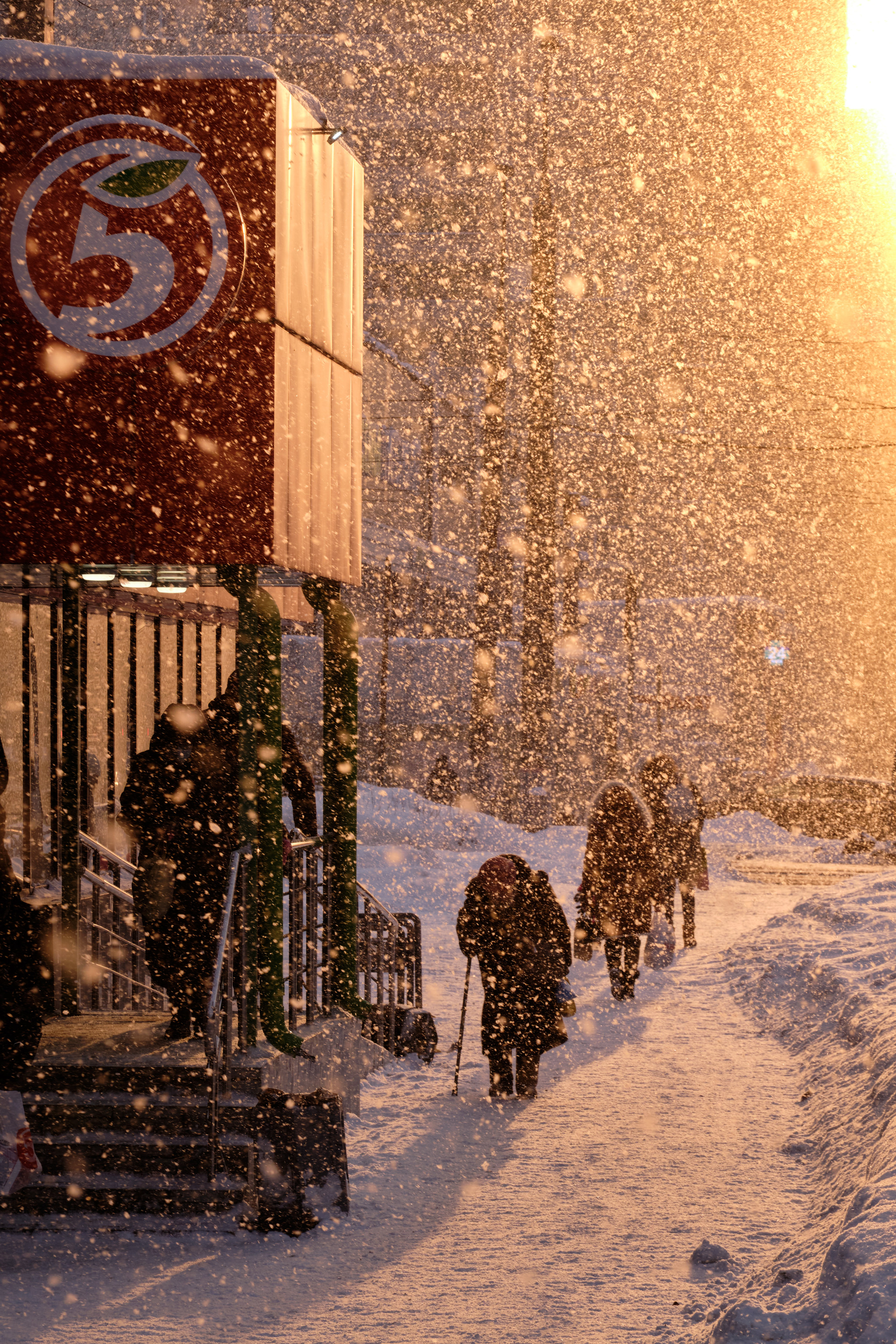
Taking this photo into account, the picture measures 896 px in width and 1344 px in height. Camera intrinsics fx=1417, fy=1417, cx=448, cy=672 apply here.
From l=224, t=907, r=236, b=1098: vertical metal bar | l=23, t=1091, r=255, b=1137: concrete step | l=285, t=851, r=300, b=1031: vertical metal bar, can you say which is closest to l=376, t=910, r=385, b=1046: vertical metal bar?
l=285, t=851, r=300, b=1031: vertical metal bar

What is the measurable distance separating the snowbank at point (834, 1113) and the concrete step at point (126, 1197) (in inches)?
85.4

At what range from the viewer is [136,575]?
836 cm

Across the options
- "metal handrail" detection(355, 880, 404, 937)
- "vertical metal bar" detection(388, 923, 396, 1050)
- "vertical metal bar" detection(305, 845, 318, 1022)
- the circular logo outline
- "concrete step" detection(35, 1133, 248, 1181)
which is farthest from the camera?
"metal handrail" detection(355, 880, 404, 937)

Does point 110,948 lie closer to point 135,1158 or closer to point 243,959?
point 243,959

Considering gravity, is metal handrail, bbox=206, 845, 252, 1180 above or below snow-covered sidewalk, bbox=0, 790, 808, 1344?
above

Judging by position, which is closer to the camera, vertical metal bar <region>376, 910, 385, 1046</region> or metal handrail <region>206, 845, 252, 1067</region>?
metal handrail <region>206, 845, 252, 1067</region>

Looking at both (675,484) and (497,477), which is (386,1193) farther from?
(675,484)

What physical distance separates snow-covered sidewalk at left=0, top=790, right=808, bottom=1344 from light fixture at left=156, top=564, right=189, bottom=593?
3.32 m

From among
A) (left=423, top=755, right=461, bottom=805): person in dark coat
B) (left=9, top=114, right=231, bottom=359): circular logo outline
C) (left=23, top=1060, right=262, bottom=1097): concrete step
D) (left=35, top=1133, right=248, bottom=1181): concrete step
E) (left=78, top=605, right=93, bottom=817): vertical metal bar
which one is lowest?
(left=423, top=755, right=461, bottom=805): person in dark coat

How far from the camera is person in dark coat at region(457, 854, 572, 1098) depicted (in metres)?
8.73

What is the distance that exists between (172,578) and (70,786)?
149 cm

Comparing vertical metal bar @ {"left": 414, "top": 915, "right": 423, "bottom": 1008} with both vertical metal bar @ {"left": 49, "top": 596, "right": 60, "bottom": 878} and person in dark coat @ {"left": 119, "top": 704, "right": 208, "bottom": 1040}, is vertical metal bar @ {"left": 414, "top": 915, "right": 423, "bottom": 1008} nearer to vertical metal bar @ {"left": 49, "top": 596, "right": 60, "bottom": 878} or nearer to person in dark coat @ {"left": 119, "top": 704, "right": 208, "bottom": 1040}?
vertical metal bar @ {"left": 49, "top": 596, "right": 60, "bottom": 878}

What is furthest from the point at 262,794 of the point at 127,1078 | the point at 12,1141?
the point at 12,1141

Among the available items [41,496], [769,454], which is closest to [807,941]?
[41,496]
